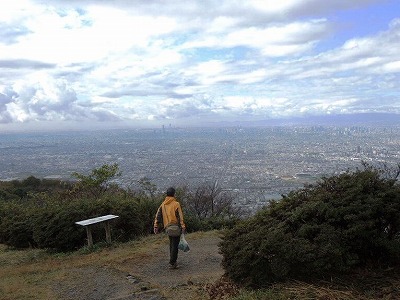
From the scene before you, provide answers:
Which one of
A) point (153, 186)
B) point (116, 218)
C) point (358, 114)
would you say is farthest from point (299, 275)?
point (358, 114)

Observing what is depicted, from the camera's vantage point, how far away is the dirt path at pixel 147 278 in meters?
6.73

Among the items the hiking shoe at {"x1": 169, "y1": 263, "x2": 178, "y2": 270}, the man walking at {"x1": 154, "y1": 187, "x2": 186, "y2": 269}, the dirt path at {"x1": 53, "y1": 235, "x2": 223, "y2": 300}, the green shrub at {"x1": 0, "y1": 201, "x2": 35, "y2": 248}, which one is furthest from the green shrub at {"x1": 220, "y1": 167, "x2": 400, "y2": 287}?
the green shrub at {"x1": 0, "y1": 201, "x2": 35, "y2": 248}

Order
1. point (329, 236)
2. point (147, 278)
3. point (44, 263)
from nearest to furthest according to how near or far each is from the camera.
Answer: point (329, 236) → point (147, 278) → point (44, 263)

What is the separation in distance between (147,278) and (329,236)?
4.00 meters

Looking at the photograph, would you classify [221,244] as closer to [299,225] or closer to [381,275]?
[299,225]

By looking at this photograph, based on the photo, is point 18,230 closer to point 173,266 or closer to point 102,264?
point 102,264

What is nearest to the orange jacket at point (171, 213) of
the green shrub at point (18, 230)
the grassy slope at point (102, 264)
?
the grassy slope at point (102, 264)

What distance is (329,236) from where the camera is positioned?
5.00 metres

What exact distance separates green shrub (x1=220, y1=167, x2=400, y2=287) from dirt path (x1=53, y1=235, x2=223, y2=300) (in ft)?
3.65

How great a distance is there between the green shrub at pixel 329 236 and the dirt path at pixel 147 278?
3.65 feet

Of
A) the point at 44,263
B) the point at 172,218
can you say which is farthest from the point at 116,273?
the point at 44,263

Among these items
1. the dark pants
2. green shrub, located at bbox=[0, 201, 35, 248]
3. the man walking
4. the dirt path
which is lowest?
green shrub, located at bbox=[0, 201, 35, 248]

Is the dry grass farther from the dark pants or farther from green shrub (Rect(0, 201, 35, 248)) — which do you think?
the dark pants

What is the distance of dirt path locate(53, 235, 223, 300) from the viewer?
6727 millimetres
